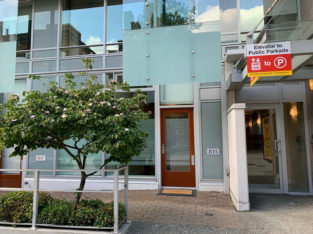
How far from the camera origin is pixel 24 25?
7504mm

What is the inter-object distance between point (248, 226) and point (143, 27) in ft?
16.3

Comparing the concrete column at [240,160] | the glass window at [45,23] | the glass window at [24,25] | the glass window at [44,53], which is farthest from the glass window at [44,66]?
the concrete column at [240,160]

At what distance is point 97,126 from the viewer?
3.35 metres

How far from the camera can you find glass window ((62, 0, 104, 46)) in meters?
7.22

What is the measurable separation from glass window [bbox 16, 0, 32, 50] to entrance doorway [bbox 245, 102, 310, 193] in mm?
7329

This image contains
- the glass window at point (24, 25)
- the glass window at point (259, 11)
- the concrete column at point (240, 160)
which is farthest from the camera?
the glass window at point (24, 25)

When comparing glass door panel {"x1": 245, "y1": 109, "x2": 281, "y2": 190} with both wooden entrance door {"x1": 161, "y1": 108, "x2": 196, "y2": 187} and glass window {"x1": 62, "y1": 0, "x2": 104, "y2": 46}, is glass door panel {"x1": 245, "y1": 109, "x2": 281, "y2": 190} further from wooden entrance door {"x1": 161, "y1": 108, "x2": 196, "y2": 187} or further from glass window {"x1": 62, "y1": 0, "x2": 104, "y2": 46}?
glass window {"x1": 62, "y1": 0, "x2": 104, "y2": 46}

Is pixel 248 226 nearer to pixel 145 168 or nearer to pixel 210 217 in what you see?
pixel 210 217

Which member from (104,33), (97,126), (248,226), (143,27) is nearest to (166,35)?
(143,27)

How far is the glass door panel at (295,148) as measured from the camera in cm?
575

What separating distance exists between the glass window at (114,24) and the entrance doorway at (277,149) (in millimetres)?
4373

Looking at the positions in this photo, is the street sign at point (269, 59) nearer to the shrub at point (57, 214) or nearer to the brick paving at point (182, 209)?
the brick paving at point (182, 209)

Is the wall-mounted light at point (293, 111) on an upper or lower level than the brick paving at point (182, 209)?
upper

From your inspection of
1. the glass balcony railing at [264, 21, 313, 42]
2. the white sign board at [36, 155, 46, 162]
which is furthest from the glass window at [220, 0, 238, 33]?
the white sign board at [36, 155, 46, 162]
